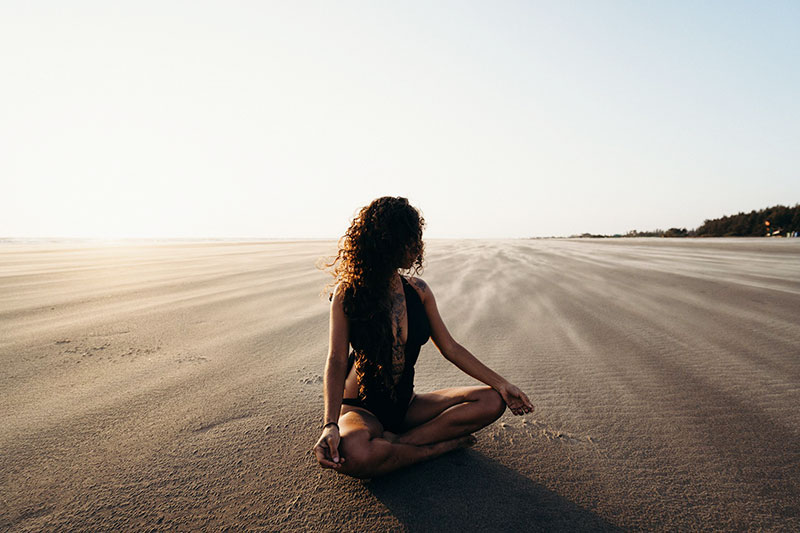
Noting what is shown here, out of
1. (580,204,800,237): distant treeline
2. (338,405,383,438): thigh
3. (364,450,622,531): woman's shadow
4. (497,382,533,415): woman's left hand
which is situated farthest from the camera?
(580,204,800,237): distant treeline

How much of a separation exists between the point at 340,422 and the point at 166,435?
1.16 meters

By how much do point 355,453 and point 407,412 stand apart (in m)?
0.52

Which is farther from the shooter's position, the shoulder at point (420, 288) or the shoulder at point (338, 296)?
the shoulder at point (420, 288)

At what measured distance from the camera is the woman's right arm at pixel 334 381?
1711 millimetres

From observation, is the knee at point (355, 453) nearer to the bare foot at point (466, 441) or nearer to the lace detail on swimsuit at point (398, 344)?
the lace detail on swimsuit at point (398, 344)

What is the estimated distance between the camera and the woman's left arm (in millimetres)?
2039

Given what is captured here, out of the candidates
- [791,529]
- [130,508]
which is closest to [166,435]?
[130,508]

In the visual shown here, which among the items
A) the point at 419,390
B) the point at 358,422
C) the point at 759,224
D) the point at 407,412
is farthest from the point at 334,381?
the point at 759,224

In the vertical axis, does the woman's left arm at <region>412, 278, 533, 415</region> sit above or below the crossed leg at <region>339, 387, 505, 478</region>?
above

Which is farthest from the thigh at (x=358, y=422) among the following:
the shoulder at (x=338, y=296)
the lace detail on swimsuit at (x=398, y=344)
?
the shoulder at (x=338, y=296)

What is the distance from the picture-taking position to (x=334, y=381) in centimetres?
195

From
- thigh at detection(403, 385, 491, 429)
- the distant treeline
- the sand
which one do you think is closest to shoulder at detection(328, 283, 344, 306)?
thigh at detection(403, 385, 491, 429)

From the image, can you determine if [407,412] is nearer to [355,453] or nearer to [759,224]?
[355,453]

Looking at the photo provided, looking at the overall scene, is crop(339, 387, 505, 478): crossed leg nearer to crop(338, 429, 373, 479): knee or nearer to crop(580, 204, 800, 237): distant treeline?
crop(338, 429, 373, 479): knee
